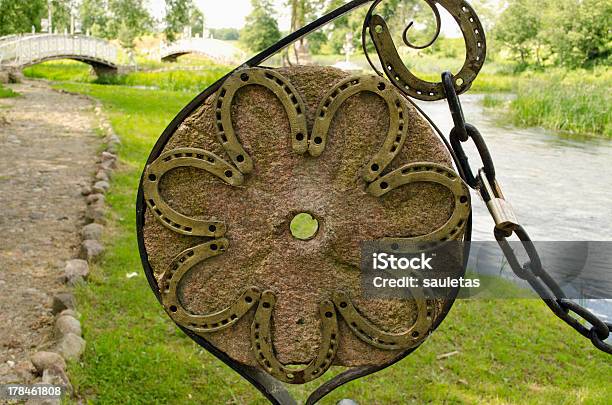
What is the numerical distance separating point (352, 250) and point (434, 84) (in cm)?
48

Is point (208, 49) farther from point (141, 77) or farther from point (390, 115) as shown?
point (390, 115)

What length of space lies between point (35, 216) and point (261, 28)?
23059 millimetres

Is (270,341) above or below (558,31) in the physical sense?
below

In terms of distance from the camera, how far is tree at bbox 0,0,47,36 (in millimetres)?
7752


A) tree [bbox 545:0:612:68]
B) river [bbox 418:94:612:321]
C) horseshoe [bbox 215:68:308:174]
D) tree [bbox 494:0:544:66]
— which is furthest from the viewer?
tree [bbox 494:0:544:66]

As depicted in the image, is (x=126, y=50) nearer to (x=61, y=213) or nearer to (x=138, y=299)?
(x=61, y=213)

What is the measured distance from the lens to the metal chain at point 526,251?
1.68 m

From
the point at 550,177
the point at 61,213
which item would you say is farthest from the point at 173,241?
the point at 550,177

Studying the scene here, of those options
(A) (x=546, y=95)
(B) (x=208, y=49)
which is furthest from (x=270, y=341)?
(B) (x=208, y=49)

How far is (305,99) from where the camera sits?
1.81m

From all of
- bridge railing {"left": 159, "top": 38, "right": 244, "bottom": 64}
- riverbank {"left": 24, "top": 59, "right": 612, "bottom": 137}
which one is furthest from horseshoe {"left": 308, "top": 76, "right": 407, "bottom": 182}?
bridge railing {"left": 159, "top": 38, "right": 244, "bottom": 64}

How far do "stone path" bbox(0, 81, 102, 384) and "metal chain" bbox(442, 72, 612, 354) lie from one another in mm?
1924

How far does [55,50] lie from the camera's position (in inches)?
744

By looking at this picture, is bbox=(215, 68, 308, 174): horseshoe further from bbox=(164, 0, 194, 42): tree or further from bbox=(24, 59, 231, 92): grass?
bbox=(164, 0, 194, 42): tree
